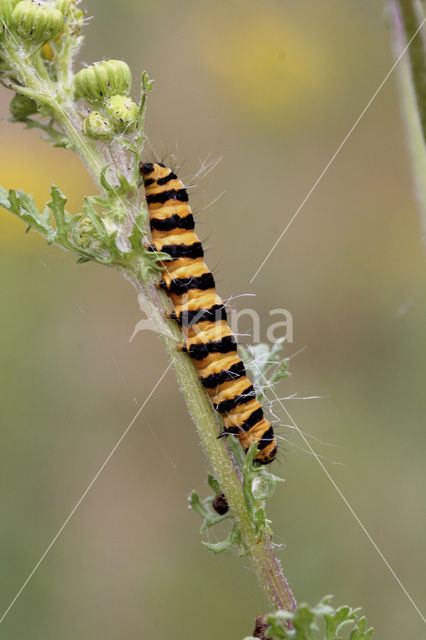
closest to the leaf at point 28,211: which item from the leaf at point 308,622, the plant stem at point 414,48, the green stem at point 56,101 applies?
the green stem at point 56,101

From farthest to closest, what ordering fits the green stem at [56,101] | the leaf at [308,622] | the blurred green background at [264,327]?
the blurred green background at [264,327]
the green stem at [56,101]
the leaf at [308,622]

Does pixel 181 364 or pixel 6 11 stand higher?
pixel 6 11

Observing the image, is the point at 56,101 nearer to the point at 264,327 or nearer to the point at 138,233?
the point at 138,233

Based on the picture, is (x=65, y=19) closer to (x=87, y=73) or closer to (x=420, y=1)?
(x=87, y=73)

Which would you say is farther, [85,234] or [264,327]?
[264,327]

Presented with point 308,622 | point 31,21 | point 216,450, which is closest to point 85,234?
point 31,21

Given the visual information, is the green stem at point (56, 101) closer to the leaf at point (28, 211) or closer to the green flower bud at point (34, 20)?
the green flower bud at point (34, 20)
